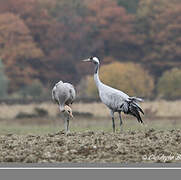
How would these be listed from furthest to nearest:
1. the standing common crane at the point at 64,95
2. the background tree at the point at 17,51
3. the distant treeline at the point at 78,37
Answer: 1. the distant treeline at the point at 78,37
2. the background tree at the point at 17,51
3. the standing common crane at the point at 64,95

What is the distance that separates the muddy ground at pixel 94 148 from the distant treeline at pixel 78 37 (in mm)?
60894

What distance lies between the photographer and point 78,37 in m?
90.6

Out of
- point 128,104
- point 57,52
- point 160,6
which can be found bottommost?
point 128,104

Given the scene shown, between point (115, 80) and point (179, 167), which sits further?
point (115, 80)

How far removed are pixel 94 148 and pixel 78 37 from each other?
72.8 metres

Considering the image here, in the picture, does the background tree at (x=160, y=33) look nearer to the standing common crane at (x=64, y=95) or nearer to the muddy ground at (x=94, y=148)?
Answer: the standing common crane at (x=64, y=95)

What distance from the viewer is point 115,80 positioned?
6706 cm

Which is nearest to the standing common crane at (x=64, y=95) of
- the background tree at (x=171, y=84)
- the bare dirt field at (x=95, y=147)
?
the bare dirt field at (x=95, y=147)

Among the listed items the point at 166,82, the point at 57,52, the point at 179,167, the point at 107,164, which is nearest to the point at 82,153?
the point at 107,164

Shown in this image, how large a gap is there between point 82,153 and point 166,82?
181 ft

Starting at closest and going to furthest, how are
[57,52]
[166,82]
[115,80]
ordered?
1. [115,80]
2. [166,82]
3. [57,52]

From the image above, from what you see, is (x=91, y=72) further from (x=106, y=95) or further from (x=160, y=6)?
(x=106, y=95)

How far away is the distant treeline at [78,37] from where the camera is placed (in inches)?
3280

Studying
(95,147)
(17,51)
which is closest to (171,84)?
(17,51)
